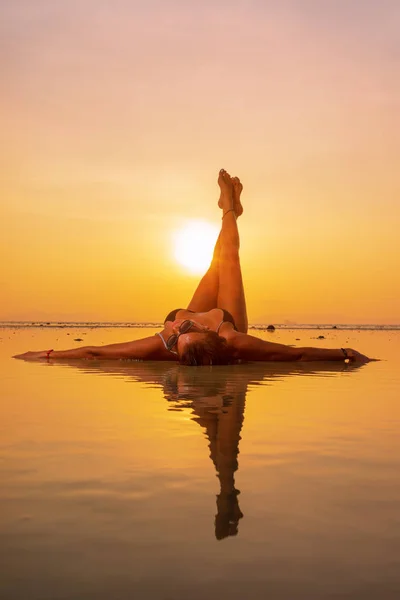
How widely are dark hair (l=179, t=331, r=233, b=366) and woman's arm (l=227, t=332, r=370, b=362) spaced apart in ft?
0.95

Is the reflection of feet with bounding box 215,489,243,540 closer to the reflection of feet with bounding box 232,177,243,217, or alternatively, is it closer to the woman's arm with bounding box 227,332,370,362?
the woman's arm with bounding box 227,332,370,362

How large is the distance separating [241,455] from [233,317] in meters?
9.06

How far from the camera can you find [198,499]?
3305 millimetres

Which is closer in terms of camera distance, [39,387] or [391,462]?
[391,462]

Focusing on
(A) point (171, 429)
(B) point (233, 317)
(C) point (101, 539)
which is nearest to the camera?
(C) point (101, 539)

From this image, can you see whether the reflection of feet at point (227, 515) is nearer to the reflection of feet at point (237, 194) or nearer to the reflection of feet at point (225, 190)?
the reflection of feet at point (225, 190)

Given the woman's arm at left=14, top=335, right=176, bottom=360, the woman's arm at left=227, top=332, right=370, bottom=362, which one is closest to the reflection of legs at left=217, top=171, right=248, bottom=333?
the woman's arm at left=227, top=332, right=370, bottom=362

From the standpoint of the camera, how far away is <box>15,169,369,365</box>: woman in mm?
11969

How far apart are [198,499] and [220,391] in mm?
4720

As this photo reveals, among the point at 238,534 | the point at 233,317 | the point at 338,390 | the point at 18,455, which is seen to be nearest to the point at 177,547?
the point at 238,534

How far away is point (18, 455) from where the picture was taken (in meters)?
4.37

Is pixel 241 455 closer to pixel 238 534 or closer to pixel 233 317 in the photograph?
pixel 238 534

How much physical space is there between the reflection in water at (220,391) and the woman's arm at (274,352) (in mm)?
292

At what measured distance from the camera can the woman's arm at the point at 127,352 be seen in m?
13.3
